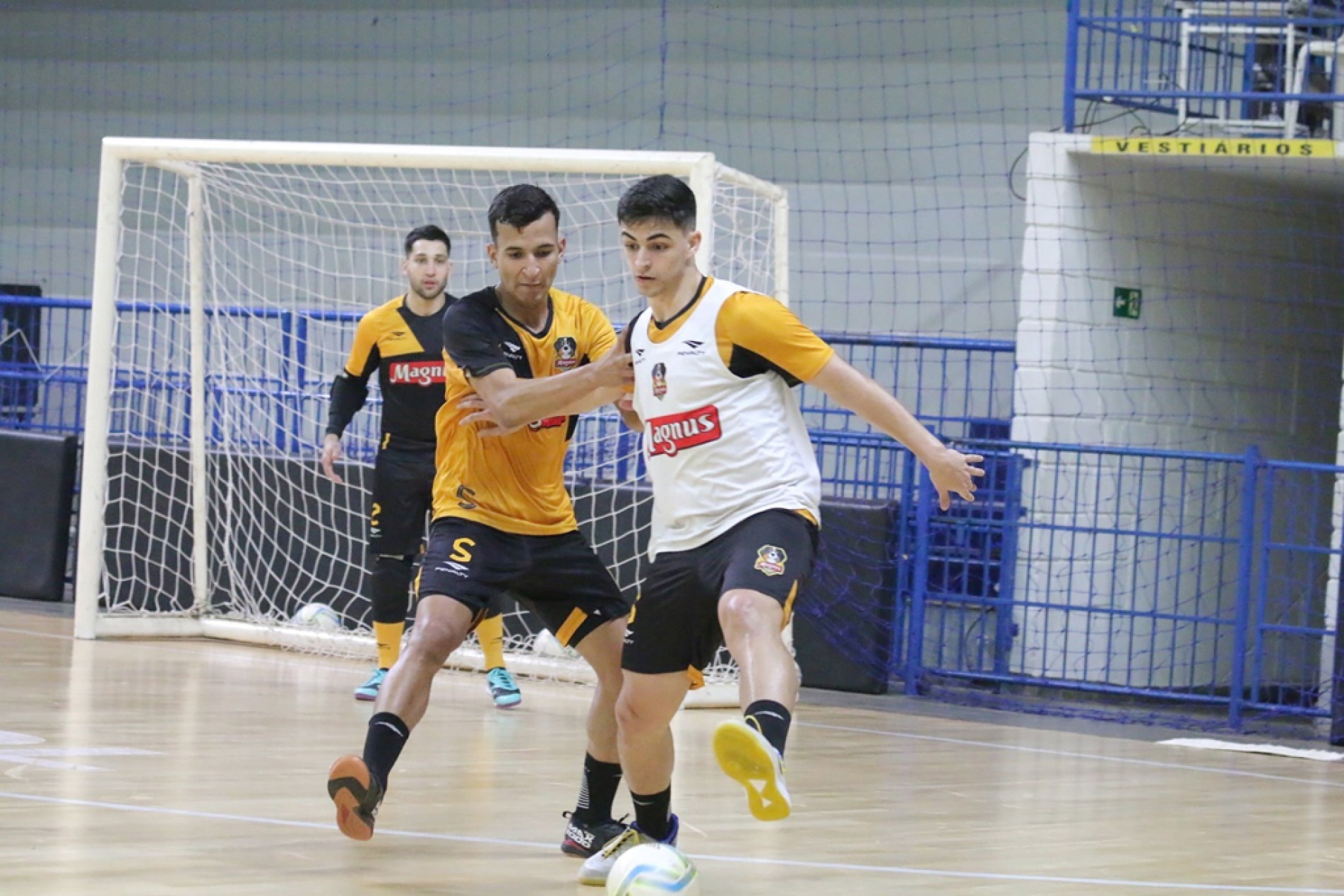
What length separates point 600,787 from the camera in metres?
5.18

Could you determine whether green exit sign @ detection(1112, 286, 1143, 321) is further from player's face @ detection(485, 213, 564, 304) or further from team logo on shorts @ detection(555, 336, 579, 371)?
player's face @ detection(485, 213, 564, 304)

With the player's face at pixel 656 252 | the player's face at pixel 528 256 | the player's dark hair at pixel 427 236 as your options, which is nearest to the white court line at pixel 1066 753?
the player's dark hair at pixel 427 236

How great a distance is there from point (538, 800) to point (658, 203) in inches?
97.0

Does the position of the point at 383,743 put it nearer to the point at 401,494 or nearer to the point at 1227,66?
the point at 401,494

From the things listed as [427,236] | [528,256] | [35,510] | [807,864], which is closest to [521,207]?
[528,256]

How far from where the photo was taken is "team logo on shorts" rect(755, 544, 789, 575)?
4.43m

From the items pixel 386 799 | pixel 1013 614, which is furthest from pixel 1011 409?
pixel 386 799

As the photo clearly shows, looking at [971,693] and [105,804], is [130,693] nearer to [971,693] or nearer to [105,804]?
[105,804]

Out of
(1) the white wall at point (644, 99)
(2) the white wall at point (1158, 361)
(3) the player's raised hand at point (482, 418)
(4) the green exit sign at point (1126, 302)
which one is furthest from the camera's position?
(1) the white wall at point (644, 99)

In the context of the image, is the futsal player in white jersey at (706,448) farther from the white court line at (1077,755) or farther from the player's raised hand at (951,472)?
the white court line at (1077,755)

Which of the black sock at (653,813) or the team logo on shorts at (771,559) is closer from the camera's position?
the team logo on shorts at (771,559)

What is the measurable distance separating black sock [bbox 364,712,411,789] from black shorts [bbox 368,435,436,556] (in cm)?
359

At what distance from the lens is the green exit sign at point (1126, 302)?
36.5 ft

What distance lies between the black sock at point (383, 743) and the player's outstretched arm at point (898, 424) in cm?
149
